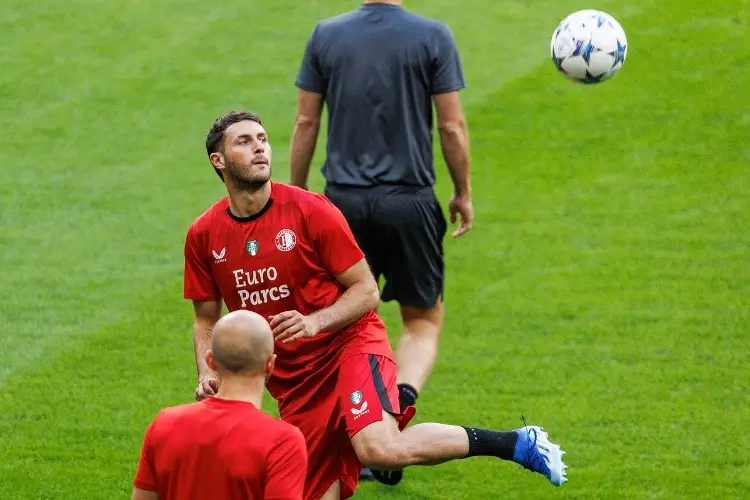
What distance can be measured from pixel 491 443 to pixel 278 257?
1.31 m

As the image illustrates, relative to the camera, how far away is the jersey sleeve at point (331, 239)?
19.2 ft

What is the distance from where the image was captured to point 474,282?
9.77m

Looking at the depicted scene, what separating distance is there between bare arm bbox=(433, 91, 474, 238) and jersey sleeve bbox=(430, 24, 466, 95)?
0.15ft

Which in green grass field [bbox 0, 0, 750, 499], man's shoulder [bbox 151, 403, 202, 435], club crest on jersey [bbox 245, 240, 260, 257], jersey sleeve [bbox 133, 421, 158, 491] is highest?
man's shoulder [bbox 151, 403, 202, 435]

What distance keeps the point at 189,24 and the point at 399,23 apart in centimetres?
763

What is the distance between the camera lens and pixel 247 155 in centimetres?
579

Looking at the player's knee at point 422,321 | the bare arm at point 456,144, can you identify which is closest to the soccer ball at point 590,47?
the bare arm at point 456,144

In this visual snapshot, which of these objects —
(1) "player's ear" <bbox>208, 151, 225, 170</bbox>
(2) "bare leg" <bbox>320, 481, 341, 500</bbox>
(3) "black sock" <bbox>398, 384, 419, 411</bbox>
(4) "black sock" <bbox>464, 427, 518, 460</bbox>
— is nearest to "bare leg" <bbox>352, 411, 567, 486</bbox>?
(4) "black sock" <bbox>464, 427, 518, 460</bbox>

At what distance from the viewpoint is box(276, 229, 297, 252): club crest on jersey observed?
5.86 metres

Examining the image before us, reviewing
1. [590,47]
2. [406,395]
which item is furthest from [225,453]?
[590,47]

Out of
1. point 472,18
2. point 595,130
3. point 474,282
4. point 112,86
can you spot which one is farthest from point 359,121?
point 472,18

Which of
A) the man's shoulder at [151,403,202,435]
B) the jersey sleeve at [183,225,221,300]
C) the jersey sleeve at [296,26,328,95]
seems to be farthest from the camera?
the jersey sleeve at [296,26,328,95]

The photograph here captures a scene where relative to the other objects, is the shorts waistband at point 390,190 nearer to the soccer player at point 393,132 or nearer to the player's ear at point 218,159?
the soccer player at point 393,132

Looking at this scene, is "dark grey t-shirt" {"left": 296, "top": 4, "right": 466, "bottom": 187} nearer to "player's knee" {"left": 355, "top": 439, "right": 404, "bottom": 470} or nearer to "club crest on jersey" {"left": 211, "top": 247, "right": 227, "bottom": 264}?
"club crest on jersey" {"left": 211, "top": 247, "right": 227, "bottom": 264}
